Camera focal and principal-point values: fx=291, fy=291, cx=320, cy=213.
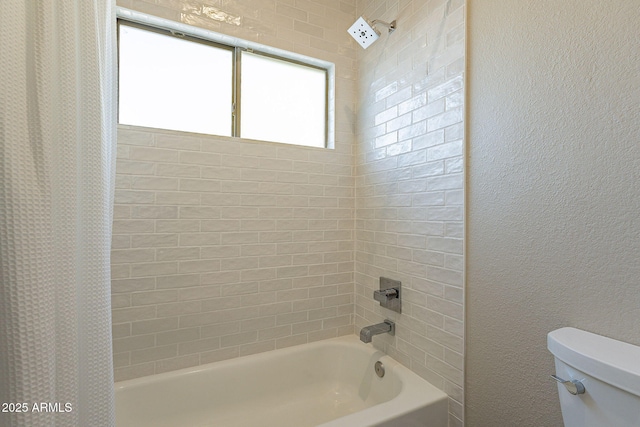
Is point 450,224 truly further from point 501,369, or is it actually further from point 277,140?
point 277,140

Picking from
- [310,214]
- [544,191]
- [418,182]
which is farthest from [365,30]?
[544,191]

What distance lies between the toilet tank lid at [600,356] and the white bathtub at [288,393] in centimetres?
67

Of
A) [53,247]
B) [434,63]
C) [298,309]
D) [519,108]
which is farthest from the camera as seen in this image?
[298,309]

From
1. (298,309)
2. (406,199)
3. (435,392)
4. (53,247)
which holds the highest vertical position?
(406,199)

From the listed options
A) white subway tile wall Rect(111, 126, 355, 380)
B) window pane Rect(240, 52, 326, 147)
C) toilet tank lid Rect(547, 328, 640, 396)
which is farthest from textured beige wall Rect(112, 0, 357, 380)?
toilet tank lid Rect(547, 328, 640, 396)

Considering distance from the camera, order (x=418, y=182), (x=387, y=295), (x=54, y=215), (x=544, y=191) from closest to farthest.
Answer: (x=54, y=215)
(x=544, y=191)
(x=418, y=182)
(x=387, y=295)

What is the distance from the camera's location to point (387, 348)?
1.66 m

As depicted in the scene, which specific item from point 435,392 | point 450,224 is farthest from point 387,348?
point 450,224

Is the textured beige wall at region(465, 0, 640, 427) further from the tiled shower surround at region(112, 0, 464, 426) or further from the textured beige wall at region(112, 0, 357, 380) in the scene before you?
the textured beige wall at region(112, 0, 357, 380)

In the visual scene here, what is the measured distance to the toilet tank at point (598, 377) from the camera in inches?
25.9

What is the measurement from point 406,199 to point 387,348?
0.85 meters

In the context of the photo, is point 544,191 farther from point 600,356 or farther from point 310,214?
point 310,214

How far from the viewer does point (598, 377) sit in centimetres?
70

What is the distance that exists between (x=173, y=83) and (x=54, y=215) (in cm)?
124
